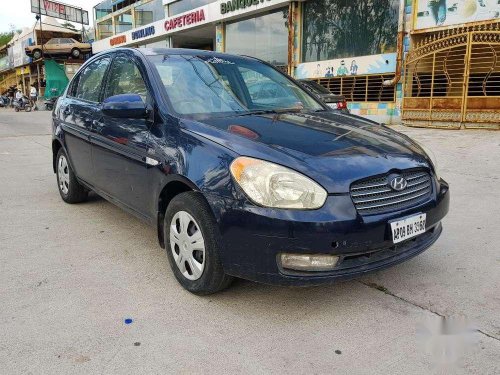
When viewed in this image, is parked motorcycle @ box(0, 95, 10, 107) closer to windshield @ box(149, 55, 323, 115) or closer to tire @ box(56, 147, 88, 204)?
tire @ box(56, 147, 88, 204)

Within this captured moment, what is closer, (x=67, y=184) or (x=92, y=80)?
(x=92, y=80)

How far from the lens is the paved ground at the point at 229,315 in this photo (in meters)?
2.19

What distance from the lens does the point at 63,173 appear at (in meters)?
5.08

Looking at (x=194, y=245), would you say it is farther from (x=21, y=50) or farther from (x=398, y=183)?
(x=21, y=50)

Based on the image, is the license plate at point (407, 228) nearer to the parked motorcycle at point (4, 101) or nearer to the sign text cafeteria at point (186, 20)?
the sign text cafeteria at point (186, 20)

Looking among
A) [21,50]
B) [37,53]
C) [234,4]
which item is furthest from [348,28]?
[21,50]

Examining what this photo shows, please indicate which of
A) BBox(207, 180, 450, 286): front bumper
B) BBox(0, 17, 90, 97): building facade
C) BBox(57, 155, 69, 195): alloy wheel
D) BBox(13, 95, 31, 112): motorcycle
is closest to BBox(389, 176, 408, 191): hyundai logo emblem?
BBox(207, 180, 450, 286): front bumper

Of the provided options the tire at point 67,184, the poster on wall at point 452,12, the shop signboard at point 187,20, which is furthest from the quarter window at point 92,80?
the shop signboard at point 187,20

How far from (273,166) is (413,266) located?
1.55m

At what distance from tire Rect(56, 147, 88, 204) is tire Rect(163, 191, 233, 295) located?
2.30m

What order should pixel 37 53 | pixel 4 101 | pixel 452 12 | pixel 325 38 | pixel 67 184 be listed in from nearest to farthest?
pixel 67 184, pixel 452 12, pixel 325 38, pixel 37 53, pixel 4 101

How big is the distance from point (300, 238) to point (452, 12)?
36.3 ft

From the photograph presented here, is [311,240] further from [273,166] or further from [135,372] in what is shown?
[135,372]

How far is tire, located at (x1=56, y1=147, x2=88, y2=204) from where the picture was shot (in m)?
4.88
